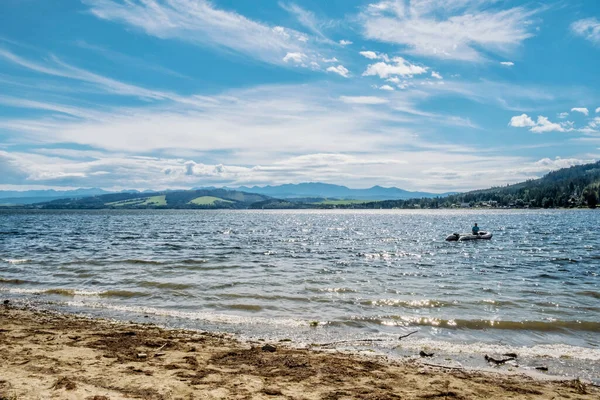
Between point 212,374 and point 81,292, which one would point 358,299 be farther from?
point 81,292

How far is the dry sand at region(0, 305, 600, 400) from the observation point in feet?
26.0

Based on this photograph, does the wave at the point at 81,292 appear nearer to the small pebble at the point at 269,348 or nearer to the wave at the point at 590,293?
the small pebble at the point at 269,348

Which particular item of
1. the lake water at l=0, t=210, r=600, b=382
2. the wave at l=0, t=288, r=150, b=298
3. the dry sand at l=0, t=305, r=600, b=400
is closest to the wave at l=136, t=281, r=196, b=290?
the lake water at l=0, t=210, r=600, b=382

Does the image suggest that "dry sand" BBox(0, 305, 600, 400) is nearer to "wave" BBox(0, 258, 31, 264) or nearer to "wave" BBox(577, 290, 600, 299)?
"wave" BBox(577, 290, 600, 299)

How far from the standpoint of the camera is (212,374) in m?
9.02

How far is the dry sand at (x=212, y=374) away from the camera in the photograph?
7914 millimetres

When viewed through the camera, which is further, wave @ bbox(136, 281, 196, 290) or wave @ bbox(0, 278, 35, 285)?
wave @ bbox(0, 278, 35, 285)

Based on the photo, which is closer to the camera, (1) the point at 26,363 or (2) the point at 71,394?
(2) the point at 71,394

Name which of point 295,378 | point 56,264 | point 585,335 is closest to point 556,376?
point 585,335

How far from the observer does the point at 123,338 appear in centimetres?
1182

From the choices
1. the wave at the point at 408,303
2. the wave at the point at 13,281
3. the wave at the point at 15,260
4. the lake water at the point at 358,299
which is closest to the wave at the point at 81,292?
the lake water at the point at 358,299

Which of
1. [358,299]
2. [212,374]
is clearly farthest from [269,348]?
[358,299]

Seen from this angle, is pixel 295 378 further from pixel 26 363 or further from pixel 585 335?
pixel 585 335

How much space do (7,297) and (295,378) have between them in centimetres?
1778
